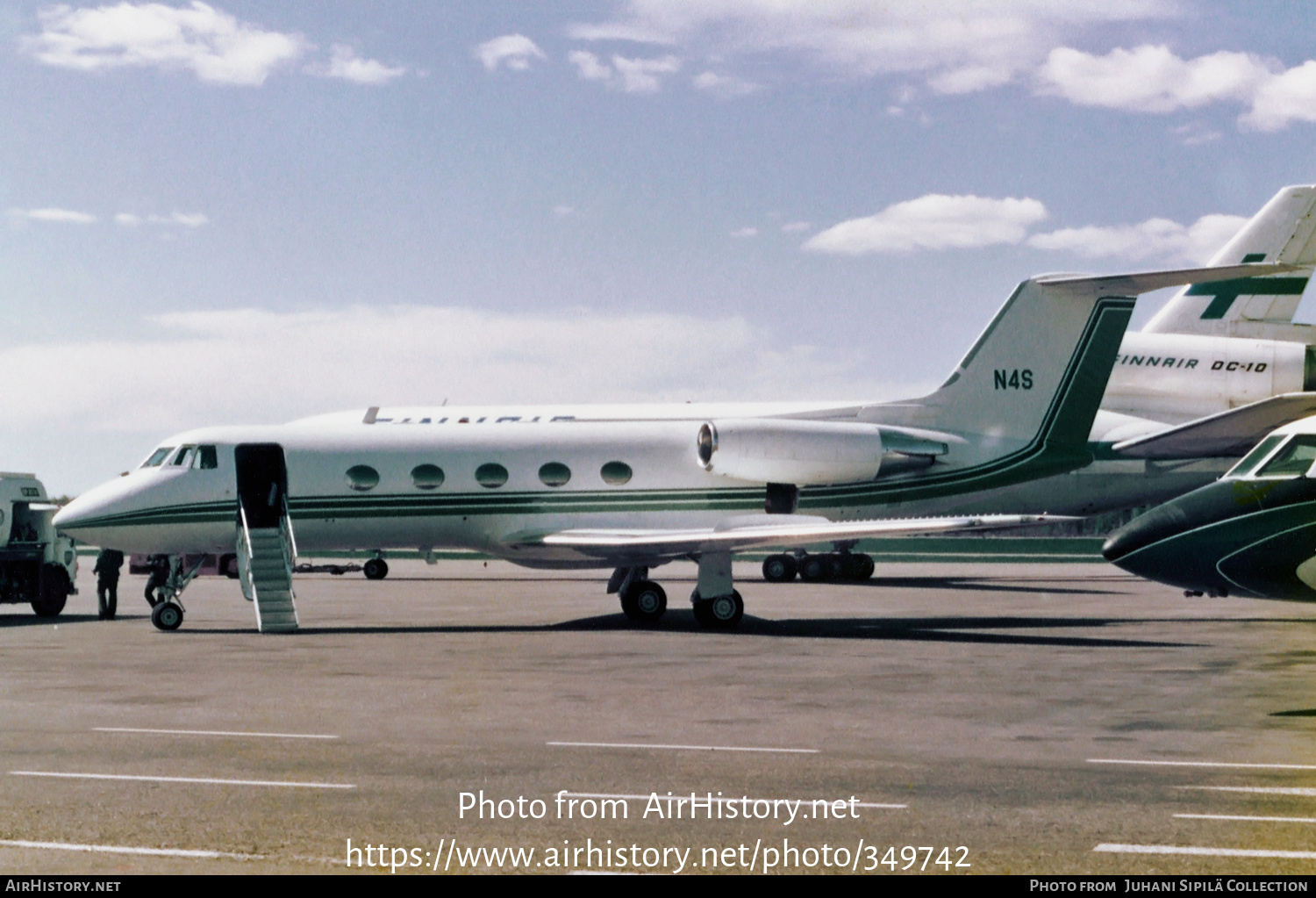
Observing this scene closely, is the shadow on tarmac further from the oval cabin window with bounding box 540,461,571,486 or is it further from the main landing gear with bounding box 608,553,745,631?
the oval cabin window with bounding box 540,461,571,486

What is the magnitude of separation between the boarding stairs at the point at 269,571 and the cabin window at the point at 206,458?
870 mm

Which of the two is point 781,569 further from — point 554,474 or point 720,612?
point 720,612

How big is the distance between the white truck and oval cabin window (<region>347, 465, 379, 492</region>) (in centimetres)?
669

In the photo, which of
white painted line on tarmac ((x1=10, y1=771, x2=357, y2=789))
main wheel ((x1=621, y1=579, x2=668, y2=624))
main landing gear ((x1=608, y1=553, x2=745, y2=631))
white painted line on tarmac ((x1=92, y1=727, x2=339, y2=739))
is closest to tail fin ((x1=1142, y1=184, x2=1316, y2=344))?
main wheel ((x1=621, y1=579, x2=668, y2=624))

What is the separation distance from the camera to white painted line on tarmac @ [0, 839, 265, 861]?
721cm

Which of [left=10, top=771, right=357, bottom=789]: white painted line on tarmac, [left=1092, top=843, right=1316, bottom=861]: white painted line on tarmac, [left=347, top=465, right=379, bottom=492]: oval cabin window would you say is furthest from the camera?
[left=347, top=465, right=379, bottom=492]: oval cabin window

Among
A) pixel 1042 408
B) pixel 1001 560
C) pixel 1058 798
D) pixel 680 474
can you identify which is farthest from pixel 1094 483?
pixel 1058 798

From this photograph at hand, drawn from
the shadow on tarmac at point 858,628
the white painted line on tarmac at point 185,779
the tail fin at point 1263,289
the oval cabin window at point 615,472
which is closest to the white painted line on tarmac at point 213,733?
the white painted line on tarmac at point 185,779

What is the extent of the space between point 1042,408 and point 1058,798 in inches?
781

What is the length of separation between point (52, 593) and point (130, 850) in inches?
915

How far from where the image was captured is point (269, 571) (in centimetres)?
2430

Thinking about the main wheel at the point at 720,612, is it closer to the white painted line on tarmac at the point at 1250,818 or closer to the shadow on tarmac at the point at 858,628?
the shadow on tarmac at the point at 858,628

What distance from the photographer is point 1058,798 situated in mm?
8820
